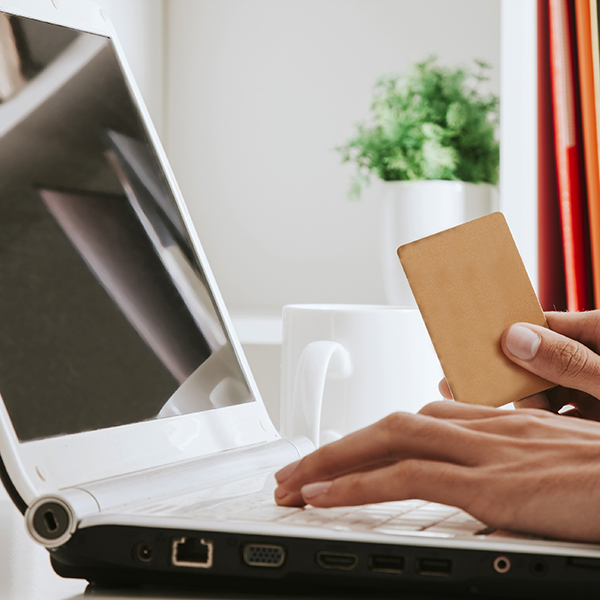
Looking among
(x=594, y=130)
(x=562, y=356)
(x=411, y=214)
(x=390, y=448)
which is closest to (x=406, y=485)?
(x=390, y=448)

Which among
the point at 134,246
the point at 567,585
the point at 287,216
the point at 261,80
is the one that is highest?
the point at 261,80

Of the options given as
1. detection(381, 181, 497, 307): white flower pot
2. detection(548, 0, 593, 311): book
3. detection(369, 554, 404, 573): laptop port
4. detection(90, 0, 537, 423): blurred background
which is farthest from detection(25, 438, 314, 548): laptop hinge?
detection(90, 0, 537, 423): blurred background

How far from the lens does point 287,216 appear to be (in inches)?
61.0

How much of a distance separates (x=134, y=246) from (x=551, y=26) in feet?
1.86

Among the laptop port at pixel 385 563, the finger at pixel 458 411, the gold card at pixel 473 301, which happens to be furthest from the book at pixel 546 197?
the laptop port at pixel 385 563

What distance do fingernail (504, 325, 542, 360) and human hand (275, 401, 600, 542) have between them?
0.40 ft

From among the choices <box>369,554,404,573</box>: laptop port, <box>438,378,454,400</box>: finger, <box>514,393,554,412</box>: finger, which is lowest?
<box>369,554,404,573</box>: laptop port

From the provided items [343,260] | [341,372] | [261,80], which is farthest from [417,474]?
[261,80]

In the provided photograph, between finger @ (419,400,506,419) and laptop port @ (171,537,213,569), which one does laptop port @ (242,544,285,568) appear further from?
finger @ (419,400,506,419)

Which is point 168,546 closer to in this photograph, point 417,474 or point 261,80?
point 417,474

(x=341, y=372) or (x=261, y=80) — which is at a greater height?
(x=261, y=80)

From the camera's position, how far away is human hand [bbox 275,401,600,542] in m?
0.30

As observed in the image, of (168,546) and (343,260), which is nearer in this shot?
(168,546)

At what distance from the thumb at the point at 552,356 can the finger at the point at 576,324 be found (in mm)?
44
